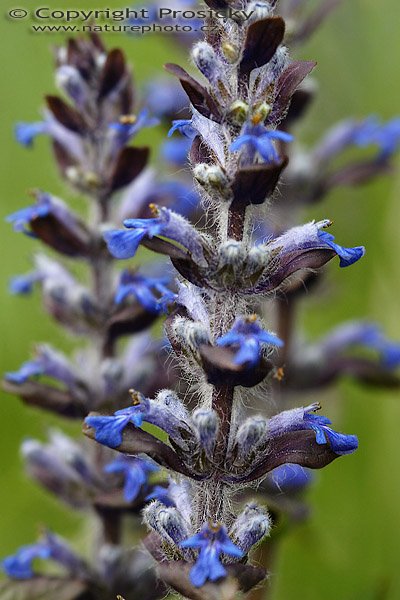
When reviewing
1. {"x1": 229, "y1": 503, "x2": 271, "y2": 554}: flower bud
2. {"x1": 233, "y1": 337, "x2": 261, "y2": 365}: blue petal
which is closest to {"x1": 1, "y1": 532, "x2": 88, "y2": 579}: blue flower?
{"x1": 229, "y1": 503, "x2": 271, "y2": 554}: flower bud

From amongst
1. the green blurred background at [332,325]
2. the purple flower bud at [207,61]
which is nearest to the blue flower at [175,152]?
the green blurred background at [332,325]

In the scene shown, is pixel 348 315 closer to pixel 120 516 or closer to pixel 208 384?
pixel 120 516

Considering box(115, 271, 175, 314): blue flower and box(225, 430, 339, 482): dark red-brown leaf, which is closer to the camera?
box(225, 430, 339, 482): dark red-brown leaf

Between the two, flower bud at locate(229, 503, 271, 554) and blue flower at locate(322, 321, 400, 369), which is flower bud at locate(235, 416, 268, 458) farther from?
blue flower at locate(322, 321, 400, 369)

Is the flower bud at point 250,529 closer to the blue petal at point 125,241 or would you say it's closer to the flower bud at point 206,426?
the flower bud at point 206,426

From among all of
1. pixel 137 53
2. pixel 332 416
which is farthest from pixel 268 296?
pixel 137 53

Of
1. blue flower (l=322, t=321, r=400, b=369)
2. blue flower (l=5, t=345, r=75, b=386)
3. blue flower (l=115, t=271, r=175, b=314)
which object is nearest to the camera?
blue flower (l=115, t=271, r=175, b=314)
